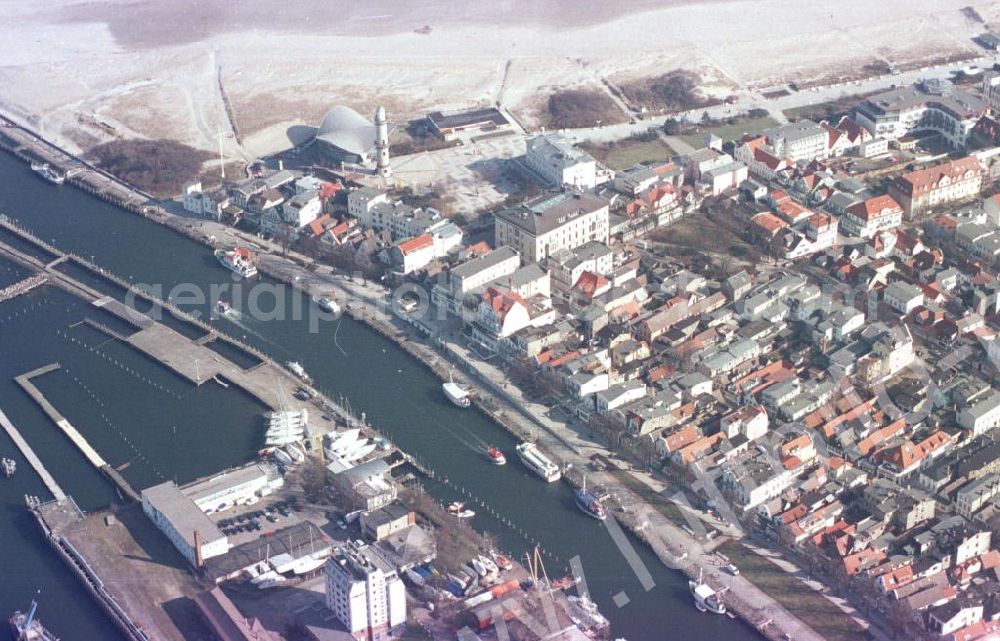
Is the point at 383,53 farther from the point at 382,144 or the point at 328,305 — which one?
the point at 328,305

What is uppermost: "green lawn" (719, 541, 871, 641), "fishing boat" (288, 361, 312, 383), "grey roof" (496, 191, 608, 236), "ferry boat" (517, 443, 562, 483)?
"grey roof" (496, 191, 608, 236)

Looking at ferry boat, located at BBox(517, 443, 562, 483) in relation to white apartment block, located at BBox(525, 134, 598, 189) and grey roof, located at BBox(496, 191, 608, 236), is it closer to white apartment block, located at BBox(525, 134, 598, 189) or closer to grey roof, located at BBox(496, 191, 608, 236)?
grey roof, located at BBox(496, 191, 608, 236)

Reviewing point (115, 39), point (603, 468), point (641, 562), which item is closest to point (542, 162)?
point (603, 468)

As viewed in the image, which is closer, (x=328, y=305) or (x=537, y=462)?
(x=537, y=462)

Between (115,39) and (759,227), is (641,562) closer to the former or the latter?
(759,227)

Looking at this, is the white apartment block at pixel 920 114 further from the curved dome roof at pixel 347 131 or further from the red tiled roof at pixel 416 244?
the red tiled roof at pixel 416 244

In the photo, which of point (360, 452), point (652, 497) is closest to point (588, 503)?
point (652, 497)

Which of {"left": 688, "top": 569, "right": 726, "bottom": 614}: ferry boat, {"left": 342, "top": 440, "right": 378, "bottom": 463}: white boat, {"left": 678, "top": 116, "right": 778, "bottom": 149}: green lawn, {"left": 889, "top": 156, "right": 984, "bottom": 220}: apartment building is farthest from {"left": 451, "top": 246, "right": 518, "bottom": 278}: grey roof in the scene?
{"left": 688, "top": 569, "right": 726, "bottom": 614}: ferry boat
